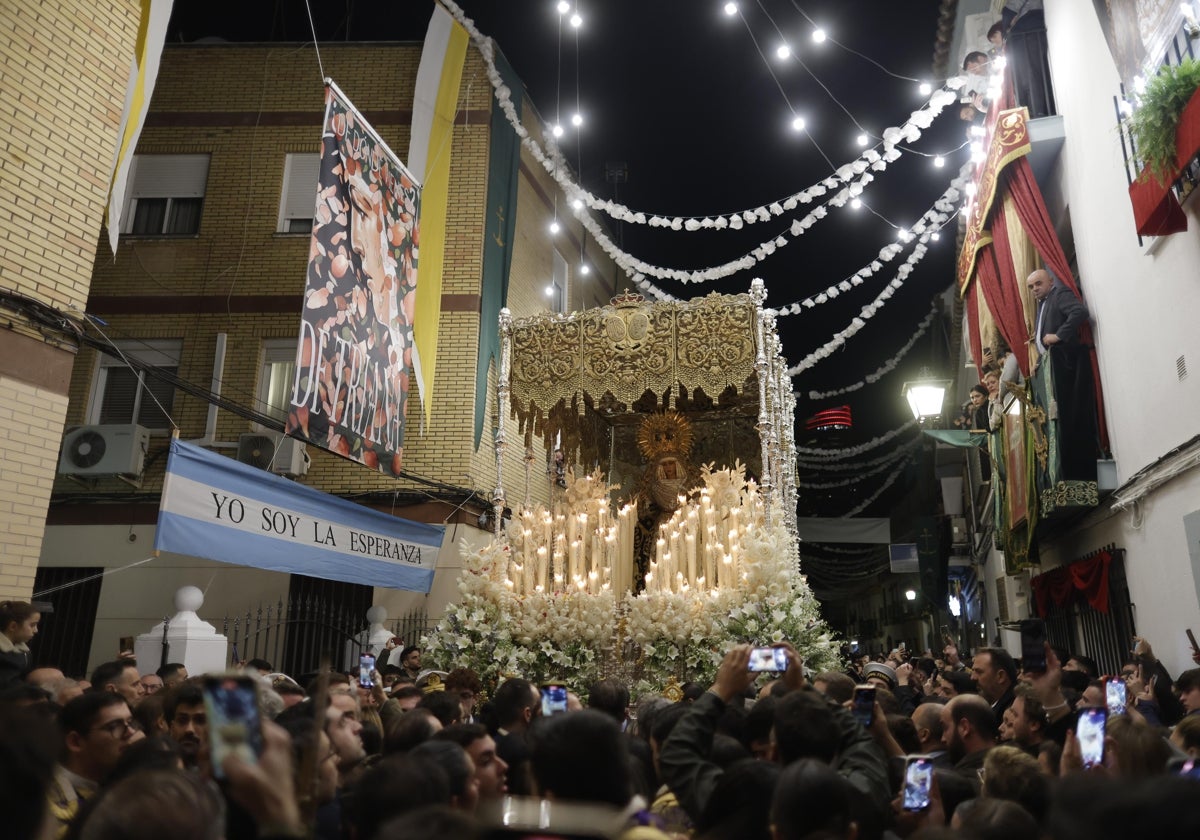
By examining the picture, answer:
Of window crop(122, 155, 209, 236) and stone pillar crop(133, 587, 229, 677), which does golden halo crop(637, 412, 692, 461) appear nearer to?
stone pillar crop(133, 587, 229, 677)

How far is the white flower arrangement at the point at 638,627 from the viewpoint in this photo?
8.51 meters

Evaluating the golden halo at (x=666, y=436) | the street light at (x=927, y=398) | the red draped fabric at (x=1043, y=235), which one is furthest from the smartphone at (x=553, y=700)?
the street light at (x=927, y=398)

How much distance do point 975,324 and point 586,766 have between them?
14537 mm

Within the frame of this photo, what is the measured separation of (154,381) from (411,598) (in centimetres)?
556

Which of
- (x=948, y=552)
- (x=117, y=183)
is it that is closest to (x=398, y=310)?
(x=117, y=183)

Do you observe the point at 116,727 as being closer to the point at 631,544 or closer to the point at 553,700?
the point at 553,700

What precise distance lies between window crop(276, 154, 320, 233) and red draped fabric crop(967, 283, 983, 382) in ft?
36.3

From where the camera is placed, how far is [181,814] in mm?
1881

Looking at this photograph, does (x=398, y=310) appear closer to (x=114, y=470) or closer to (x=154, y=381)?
(x=114, y=470)

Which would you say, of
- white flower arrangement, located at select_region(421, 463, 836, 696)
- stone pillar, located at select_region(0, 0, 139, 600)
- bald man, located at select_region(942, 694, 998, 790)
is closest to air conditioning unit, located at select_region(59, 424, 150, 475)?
stone pillar, located at select_region(0, 0, 139, 600)

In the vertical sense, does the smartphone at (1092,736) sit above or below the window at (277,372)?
below

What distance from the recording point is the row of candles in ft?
31.1

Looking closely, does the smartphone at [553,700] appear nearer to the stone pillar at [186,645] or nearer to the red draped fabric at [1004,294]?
the stone pillar at [186,645]

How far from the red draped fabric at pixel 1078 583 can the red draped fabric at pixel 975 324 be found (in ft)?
12.4
